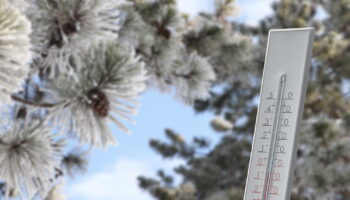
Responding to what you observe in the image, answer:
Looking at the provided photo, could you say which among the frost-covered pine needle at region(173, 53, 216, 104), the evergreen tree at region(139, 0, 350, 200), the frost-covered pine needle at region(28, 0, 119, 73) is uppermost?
the evergreen tree at region(139, 0, 350, 200)

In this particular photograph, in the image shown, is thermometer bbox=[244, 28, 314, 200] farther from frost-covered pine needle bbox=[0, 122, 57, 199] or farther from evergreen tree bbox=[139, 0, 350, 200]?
evergreen tree bbox=[139, 0, 350, 200]

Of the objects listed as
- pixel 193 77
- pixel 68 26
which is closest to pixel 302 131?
pixel 193 77

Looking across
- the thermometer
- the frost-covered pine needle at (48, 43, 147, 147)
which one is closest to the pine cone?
the frost-covered pine needle at (48, 43, 147, 147)

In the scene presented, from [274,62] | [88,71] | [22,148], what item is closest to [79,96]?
[88,71]

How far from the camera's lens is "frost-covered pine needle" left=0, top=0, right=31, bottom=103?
3.12 feet

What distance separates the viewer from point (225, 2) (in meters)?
2.36

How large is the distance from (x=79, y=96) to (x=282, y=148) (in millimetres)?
674

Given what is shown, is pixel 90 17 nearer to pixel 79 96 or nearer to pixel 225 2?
pixel 79 96

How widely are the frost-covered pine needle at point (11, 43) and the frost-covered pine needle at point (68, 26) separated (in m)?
0.31

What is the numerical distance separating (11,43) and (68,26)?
0.40 m

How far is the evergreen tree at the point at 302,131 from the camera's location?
3.42 metres

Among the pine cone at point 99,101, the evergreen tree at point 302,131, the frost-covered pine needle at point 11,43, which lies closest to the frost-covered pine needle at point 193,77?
the evergreen tree at point 302,131

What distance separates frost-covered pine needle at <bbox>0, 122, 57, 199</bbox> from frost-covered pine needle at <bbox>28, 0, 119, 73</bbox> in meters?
0.20

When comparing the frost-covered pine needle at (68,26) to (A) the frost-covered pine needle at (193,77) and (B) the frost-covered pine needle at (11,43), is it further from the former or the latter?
(A) the frost-covered pine needle at (193,77)
